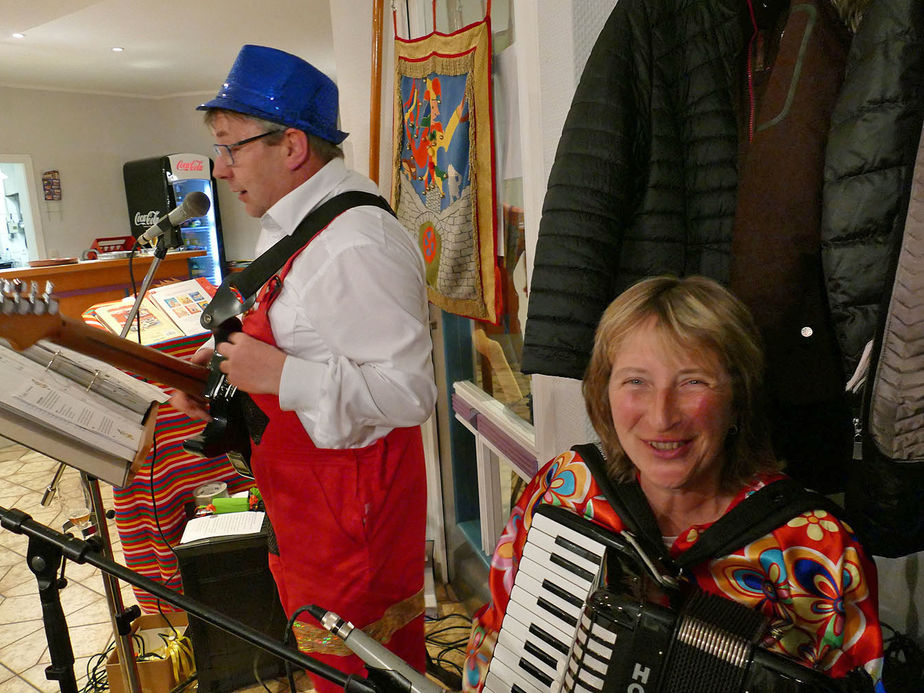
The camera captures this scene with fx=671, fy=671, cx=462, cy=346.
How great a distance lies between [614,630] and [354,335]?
80cm

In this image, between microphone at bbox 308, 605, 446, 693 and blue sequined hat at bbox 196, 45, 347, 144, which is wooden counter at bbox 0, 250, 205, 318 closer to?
blue sequined hat at bbox 196, 45, 347, 144

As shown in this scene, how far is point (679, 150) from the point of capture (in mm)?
1184

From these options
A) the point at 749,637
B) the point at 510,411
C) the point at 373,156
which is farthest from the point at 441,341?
the point at 749,637

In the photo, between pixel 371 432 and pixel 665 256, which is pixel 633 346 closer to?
pixel 665 256

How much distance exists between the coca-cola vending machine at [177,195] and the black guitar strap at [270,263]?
281 inches

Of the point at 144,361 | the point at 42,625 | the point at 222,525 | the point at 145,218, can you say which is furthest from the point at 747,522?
the point at 145,218

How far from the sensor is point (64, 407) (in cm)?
112

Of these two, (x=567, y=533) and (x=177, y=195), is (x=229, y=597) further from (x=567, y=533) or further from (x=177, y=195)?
(x=177, y=195)

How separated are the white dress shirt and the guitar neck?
0.36 meters

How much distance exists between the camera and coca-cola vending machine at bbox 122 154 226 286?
851 centimetres

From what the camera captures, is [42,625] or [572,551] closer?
[572,551]

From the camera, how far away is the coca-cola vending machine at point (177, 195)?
8.51 meters

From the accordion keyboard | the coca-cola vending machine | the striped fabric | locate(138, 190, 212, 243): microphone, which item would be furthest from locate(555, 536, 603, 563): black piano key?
the coca-cola vending machine

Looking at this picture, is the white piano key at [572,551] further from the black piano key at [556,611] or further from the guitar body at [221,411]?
the guitar body at [221,411]
